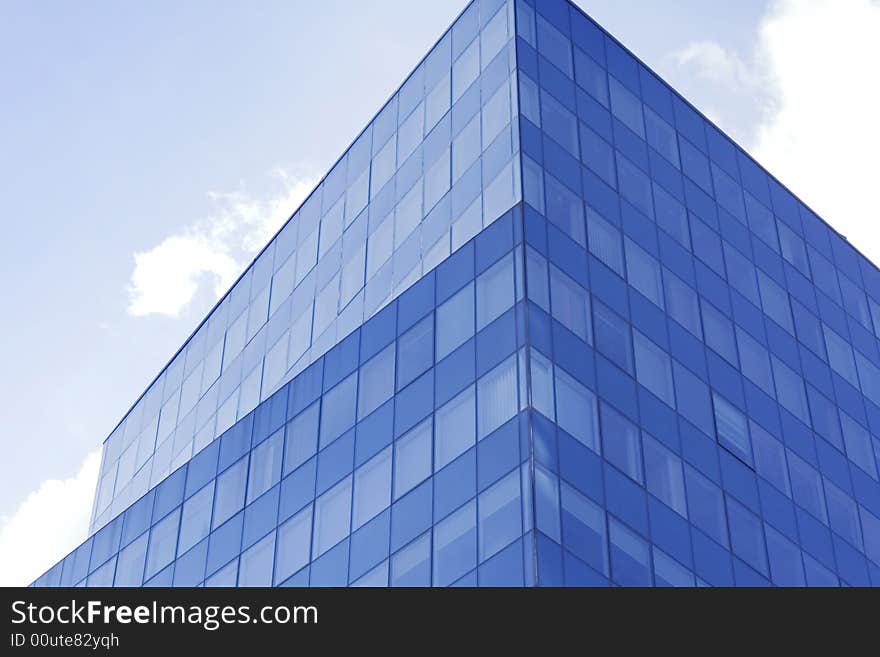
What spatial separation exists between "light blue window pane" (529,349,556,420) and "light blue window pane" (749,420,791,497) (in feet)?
34.9

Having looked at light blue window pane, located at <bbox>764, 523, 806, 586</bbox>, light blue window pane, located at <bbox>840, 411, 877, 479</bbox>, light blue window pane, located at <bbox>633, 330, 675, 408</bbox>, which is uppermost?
light blue window pane, located at <bbox>840, 411, 877, 479</bbox>

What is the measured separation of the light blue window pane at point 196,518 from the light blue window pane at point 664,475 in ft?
58.7

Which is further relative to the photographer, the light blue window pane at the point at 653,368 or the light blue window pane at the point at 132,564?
the light blue window pane at the point at 132,564

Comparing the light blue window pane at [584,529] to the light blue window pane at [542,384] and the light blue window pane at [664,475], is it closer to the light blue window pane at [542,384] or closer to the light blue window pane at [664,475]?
the light blue window pane at [542,384]

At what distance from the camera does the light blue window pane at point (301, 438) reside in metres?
48.4

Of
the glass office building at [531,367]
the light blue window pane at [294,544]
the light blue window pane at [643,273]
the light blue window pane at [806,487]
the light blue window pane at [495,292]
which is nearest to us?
the glass office building at [531,367]

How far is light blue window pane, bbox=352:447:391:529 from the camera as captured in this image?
42.7 meters

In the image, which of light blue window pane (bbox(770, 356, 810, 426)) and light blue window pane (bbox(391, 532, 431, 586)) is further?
light blue window pane (bbox(770, 356, 810, 426))

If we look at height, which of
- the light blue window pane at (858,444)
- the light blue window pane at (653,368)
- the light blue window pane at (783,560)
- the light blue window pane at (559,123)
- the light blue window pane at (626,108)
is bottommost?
the light blue window pane at (783,560)

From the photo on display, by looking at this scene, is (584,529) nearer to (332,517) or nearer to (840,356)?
(332,517)

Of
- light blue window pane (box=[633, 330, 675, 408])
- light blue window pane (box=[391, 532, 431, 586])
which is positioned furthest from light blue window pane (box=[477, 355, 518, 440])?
light blue window pane (box=[633, 330, 675, 408])

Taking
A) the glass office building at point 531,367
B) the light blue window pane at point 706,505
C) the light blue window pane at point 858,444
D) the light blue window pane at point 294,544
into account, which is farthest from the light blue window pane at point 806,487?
the light blue window pane at point 294,544

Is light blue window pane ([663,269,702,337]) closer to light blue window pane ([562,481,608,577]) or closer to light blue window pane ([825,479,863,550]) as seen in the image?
light blue window pane ([825,479,863,550])
